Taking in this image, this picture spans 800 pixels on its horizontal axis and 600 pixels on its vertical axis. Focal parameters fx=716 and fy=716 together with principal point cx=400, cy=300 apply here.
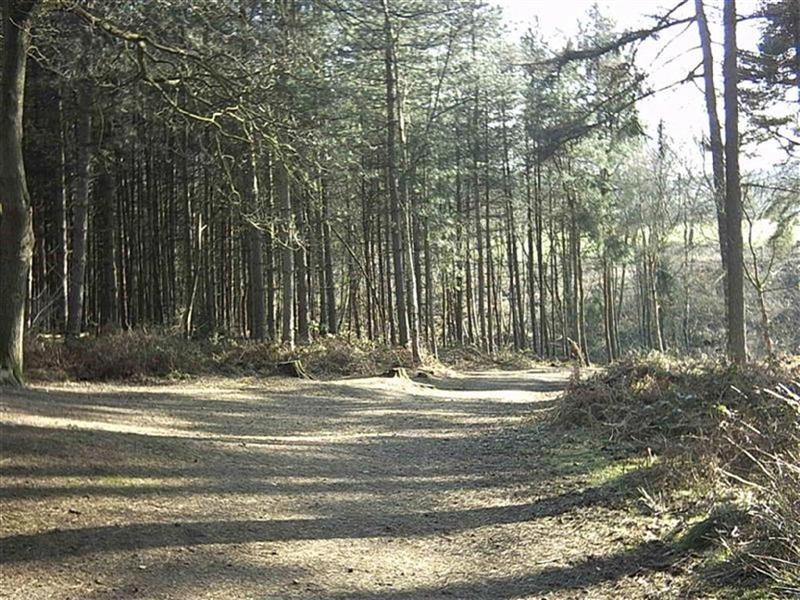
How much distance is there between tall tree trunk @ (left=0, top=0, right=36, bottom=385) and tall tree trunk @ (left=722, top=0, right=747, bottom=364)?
10610 millimetres

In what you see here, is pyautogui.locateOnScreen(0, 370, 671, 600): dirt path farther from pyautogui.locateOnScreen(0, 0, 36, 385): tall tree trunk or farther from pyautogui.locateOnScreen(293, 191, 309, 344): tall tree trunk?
pyautogui.locateOnScreen(293, 191, 309, 344): tall tree trunk

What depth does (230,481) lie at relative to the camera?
22.4 feet

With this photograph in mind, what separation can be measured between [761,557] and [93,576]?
393 cm

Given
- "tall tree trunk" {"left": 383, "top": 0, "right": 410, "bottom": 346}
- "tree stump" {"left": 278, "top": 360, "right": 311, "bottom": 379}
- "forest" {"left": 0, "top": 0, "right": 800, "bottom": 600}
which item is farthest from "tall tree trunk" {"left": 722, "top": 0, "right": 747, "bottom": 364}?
"tall tree trunk" {"left": 383, "top": 0, "right": 410, "bottom": 346}

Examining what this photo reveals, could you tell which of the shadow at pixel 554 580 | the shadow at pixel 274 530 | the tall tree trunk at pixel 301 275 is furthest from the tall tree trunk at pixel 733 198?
the tall tree trunk at pixel 301 275

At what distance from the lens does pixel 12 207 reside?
Answer: 891cm

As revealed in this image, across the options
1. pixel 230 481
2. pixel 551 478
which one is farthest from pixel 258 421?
pixel 551 478

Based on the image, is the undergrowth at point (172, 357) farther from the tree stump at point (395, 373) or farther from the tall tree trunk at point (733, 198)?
the tall tree trunk at point (733, 198)

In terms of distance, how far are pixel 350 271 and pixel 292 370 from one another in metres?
18.5

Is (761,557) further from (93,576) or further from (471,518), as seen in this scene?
(93,576)

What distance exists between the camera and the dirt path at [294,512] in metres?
4.64

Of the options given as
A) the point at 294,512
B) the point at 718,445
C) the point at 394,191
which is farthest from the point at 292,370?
the point at 718,445

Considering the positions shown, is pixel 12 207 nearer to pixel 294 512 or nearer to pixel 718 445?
pixel 294 512

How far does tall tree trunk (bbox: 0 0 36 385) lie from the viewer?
890 cm
